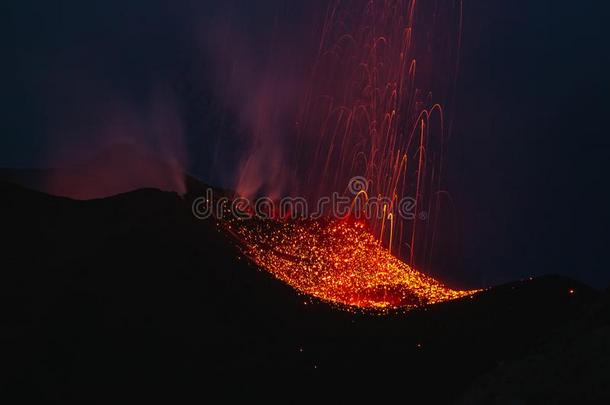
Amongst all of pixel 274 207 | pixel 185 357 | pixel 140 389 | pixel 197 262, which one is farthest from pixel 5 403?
pixel 274 207

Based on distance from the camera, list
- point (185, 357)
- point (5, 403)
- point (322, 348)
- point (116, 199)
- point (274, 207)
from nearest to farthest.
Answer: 1. point (5, 403)
2. point (185, 357)
3. point (322, 348)
4. point (116, 199)
5. point (274, 207)

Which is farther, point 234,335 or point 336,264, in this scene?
point 336,264

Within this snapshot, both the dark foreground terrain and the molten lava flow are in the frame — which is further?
the molten lava flow

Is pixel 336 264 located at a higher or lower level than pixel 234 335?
lower

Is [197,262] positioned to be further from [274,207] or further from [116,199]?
[274,207]

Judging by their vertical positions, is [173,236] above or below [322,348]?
above
